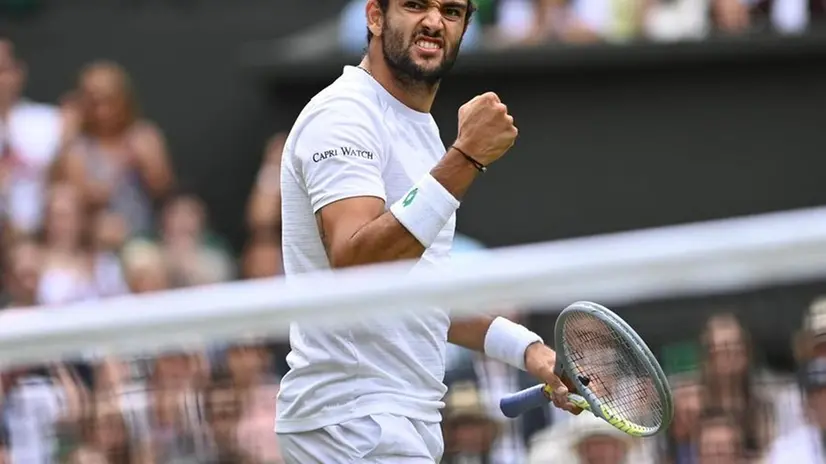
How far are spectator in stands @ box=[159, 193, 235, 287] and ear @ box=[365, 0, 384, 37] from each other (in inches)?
211

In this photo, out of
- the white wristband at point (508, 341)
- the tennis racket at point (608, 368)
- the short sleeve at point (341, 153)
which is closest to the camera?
the short sleeve at point (341, 153)

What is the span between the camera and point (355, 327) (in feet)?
16.4

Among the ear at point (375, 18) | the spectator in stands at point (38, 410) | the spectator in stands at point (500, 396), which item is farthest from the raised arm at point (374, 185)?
the spectator in stands at point (500, 396)

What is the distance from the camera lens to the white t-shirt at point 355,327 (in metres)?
4.98

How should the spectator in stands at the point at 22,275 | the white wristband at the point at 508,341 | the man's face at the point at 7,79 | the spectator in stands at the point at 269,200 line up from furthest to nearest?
1. the man's face at the point at 7,79
2. the spectator in stands at the point at 269,200
3. the spectator in stands at the point at 22,275
4. the white wristband at the point at 508,341

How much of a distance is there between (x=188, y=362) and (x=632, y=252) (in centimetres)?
218

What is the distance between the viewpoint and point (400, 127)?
516cm

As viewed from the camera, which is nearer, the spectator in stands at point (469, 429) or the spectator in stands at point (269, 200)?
the spectator in stands at point (469, 429)

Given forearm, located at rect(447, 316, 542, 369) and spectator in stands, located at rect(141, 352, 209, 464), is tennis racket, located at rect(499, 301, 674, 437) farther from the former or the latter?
spectator in stands, located at rect(141, 352, 209, 464)

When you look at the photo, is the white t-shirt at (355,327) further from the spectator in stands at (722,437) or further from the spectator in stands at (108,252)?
the spectator in stands at (108,252)

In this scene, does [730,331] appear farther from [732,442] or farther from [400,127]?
[400,127]

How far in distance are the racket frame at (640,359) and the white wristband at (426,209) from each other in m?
0.63

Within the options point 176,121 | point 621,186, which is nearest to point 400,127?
point 621,186

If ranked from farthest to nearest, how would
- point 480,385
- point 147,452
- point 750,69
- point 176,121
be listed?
point 176,121 → point 750,69 → point 480,385 → point 147,452
